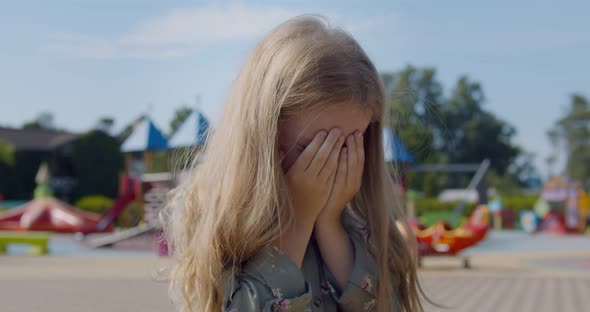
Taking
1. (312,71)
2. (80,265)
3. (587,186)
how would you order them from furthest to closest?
(587,186) → (80,265) → (312,71)

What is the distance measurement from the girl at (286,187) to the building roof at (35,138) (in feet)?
168

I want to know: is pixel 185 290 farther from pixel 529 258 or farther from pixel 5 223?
pixel 5 223

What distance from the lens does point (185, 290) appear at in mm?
1420

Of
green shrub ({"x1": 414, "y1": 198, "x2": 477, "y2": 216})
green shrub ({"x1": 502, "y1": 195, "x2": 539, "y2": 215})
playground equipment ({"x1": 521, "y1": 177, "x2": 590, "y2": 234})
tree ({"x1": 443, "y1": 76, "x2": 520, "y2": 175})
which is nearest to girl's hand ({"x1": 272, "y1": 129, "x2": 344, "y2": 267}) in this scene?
playground equipment ({"x1": 521, "y1": 177, "x2": 590, "y2": 234})

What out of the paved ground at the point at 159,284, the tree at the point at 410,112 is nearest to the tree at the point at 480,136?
the paved ground at the point at 159,284

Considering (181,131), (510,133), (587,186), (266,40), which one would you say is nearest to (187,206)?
(266,40)

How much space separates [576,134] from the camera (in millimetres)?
67312

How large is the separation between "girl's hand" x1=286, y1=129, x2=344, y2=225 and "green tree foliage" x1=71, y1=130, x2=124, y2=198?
4366 centimetres

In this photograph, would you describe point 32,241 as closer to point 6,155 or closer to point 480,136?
point 6,155

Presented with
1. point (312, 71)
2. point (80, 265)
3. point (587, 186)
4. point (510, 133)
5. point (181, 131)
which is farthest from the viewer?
point (510, 133)

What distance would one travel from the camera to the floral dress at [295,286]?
1.30 meters

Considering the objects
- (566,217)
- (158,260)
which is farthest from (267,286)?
(566,217)

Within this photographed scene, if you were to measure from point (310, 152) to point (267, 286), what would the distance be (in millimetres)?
252

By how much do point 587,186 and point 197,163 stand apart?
2232 inches
